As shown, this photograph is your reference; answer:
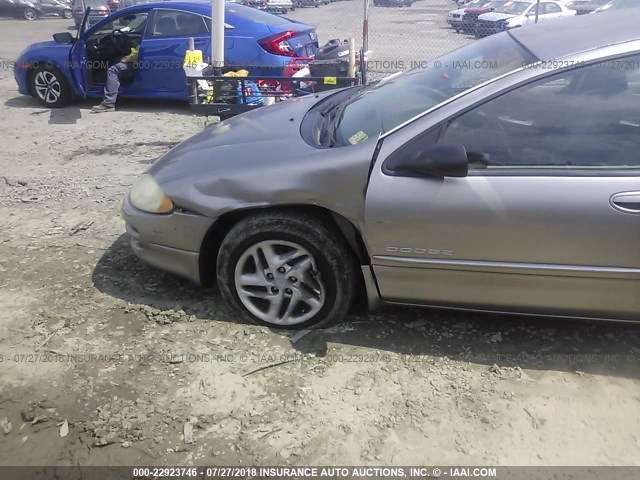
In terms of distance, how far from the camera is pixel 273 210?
3.03 m

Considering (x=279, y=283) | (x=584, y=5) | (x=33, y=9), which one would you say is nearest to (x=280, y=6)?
Result: (x=33, y=9)

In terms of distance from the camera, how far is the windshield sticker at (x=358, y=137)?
9.80ft

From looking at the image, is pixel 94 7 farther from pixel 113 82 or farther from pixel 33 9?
pixel 113 82

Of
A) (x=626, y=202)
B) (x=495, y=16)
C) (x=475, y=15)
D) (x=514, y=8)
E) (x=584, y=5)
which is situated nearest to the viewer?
(x=626, y=202)

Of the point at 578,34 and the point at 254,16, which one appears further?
the point at 254,16

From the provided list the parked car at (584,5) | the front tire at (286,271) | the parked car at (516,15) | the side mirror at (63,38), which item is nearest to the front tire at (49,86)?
the side mirror at (63,38)

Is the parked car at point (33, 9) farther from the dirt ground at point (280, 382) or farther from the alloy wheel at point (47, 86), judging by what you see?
the dirt ground at point (280, 382)

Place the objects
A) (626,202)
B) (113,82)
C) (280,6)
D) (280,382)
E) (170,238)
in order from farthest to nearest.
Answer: (280,6) < (113,82) < (170,238) < (280,382) < (626,202)

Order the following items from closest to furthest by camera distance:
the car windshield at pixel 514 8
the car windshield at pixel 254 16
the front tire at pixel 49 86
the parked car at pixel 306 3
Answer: the car windshield at pixel 254 16 → the front tire at pixel 49 86 → the car windshield at pixel 514 8 → the parked car at pixel 306 3

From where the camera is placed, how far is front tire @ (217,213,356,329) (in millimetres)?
2988

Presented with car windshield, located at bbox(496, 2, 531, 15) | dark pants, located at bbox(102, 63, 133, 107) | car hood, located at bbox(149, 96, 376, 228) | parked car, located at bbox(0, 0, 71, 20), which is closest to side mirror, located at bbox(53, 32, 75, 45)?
dark pants, located at bbox(102, 63, 133, 107)

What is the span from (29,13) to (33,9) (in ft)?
0.84

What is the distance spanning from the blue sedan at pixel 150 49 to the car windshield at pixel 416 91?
4.60m

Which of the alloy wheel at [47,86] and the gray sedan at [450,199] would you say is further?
the alloy wheel at [47,86]
